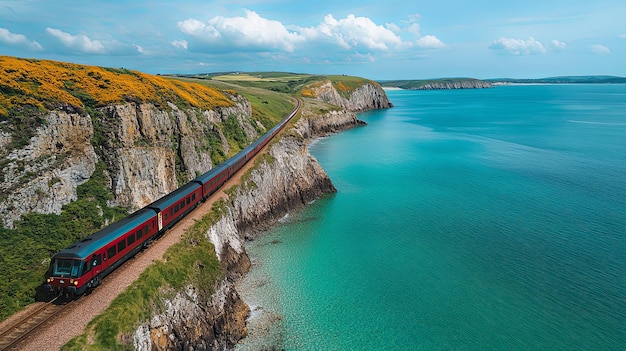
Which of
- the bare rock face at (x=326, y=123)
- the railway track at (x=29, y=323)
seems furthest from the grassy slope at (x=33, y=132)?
the bare rock face at (x=326, y=123)

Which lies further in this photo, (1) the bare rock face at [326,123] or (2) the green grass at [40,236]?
(1) the bare rock face at [326,123]

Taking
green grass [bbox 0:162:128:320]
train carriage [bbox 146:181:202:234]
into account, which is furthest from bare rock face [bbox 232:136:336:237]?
green grass [bbox 0:162:128:320]

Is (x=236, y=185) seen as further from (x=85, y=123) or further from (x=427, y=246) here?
(x=427, y=246)

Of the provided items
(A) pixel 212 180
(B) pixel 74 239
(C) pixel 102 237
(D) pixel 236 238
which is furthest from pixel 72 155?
(D) pixel 236 238

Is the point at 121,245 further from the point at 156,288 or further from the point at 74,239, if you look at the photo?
the point at 74,239

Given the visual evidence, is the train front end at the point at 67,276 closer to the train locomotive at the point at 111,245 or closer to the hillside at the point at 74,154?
the train locomotive at the point at 111,245

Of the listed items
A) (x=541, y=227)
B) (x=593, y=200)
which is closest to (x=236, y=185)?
(x=541, y=227)
